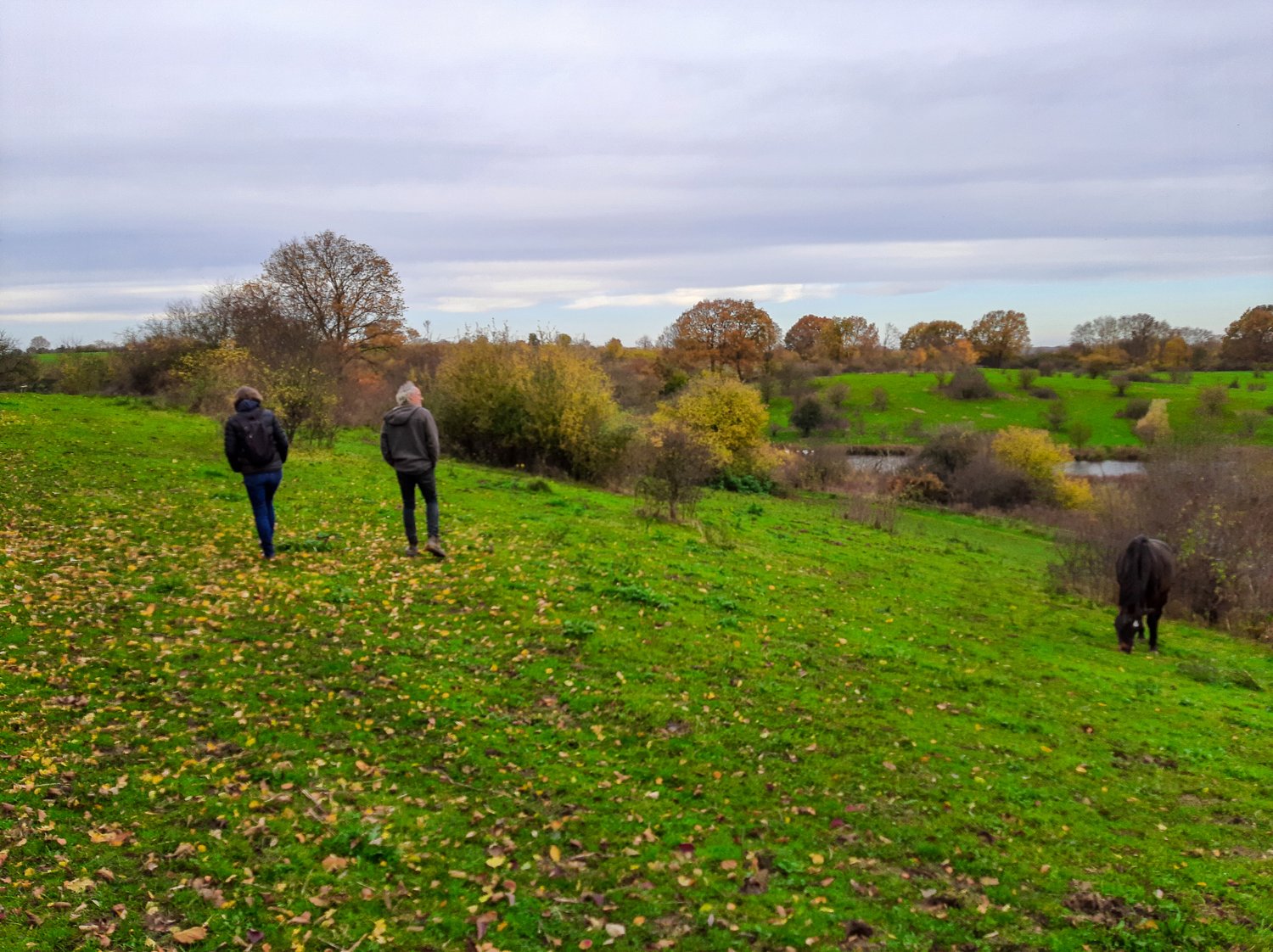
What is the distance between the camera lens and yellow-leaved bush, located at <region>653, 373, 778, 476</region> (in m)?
42.5

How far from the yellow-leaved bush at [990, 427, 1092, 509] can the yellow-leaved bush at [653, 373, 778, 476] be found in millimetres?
16904

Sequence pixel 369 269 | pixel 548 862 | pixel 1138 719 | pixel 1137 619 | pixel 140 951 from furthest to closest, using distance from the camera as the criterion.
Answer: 1. pixel 369 269
2. pixel 1137 619
3. pixel 1138 719
4. pixel 548 862
5. pixel 140 951

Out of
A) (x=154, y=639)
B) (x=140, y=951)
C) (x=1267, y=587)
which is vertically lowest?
(x=1267, y=587)

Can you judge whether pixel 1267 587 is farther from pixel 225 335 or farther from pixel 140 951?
pixel 225 335

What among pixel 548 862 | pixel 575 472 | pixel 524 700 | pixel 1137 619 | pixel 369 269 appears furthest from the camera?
pixel 369 269

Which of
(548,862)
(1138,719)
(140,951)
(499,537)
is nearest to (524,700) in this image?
(548,862)

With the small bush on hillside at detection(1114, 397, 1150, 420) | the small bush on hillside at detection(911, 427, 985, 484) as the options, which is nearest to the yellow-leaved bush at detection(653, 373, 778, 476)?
the small bush on hillside at detection(911, 427, 985, 484)

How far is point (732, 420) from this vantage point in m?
43.3

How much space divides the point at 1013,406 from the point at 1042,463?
34.7 m

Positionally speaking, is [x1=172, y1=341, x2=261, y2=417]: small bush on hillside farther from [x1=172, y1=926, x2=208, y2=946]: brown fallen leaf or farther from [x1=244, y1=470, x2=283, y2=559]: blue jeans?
[x1=172, y1=926, x2=208, y2=946]: brown fallen leaf

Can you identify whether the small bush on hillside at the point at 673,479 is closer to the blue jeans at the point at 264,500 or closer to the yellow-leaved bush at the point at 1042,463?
the blue jeans at the point at 264,500

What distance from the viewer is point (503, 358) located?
30.3 meters

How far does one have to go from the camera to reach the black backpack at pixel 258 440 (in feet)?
35.0

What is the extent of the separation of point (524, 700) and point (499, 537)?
20.7 ft
